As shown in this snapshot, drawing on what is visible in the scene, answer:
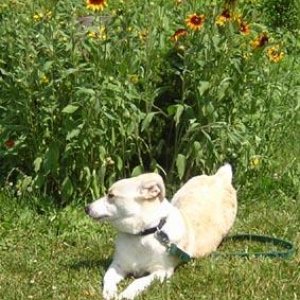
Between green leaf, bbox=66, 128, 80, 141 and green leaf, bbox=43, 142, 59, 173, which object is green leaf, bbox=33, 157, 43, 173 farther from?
green leaf, bbox=66, 128, 80, 141

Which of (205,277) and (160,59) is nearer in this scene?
(205,277)

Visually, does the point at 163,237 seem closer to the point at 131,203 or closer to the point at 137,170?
the point at 131,203

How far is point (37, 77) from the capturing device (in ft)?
18.9

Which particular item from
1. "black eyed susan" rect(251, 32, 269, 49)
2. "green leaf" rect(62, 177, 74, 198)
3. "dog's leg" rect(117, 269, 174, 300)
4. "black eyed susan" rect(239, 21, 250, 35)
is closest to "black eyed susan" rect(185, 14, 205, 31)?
"black eyed susan" rect(239, 21, 250, 35)

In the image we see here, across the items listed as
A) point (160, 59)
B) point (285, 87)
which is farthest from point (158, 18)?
point (285, 87)

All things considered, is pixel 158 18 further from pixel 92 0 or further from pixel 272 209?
pixel 272 209

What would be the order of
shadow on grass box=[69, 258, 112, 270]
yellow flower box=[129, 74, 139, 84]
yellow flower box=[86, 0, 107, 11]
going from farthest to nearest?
yellow flower box=[129, 74, 139, 84] → yellow flower box=[86, 0, 107, 11] → shadow on grass box=[69, 258, 112, 270]

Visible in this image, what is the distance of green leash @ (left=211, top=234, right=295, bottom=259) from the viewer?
5.27 metres

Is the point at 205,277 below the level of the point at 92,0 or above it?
below

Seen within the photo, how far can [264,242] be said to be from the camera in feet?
18.5

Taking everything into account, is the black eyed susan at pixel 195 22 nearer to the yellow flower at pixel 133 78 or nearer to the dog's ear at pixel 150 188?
the yellow flower at pixel 133 78

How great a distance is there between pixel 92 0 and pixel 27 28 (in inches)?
24.5

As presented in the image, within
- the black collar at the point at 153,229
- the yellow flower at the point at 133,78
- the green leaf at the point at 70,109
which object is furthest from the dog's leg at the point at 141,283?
the yellow flower at the point at 133,78

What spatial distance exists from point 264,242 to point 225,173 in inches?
20.0
